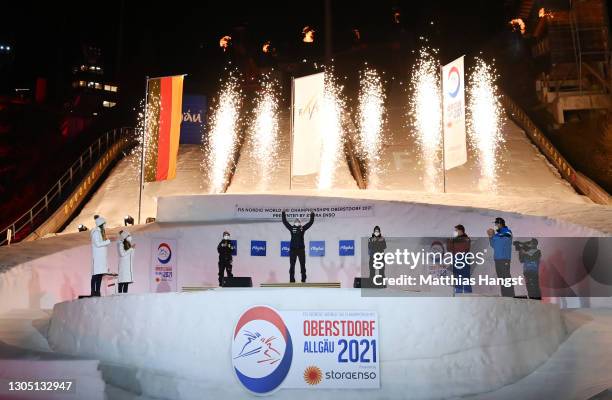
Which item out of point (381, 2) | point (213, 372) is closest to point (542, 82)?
point (381, 2)

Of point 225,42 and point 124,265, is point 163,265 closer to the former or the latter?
point 124,265

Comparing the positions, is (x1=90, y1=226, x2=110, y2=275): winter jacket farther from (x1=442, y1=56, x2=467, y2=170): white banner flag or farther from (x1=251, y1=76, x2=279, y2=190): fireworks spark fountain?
(x1=251, y1=76, x2=279, y2=190): fireworks spark fountain

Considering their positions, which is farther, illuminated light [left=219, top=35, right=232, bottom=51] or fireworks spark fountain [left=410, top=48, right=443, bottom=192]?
illuminated light [left=219, top=35, right=232, bottom=51]

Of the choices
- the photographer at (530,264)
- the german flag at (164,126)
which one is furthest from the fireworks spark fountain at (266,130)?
the photographer at (530,264)

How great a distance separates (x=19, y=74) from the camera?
43406 mm

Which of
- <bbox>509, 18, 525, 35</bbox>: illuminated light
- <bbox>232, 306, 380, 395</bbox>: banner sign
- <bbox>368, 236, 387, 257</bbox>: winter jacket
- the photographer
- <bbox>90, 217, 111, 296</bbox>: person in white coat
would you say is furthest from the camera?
<bbox>509, 18, 525, 35</bbox>: illuminated light

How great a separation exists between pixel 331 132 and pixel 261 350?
17.0m

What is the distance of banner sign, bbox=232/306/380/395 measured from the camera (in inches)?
273

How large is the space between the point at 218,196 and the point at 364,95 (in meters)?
15.1

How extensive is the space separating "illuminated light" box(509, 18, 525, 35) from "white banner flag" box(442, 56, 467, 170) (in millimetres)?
20506

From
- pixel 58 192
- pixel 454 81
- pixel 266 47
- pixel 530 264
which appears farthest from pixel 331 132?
pixel 266 47

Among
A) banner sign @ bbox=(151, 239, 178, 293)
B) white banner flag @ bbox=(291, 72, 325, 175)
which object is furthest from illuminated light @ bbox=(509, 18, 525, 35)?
banner sign @ bbox=(151, 239, 178, 293)

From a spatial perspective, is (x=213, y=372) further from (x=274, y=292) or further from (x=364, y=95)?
(x=364, y=95)

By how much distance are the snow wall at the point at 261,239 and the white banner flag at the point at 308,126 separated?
1597 millimetres
